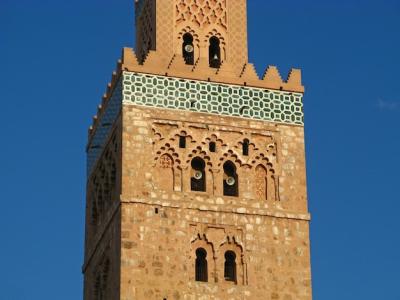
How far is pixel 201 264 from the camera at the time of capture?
1155 inches

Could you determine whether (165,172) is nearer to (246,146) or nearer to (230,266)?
(246,146)

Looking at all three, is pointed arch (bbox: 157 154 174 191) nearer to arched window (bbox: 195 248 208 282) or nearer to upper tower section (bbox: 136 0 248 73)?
arched window (bbox: 195 248 208 282)

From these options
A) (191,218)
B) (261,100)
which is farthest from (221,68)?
(191,218)

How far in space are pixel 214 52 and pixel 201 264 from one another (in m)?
5.10

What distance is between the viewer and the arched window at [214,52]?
31812 millimetres

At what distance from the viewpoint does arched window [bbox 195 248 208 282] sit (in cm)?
2916

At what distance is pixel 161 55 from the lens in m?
31.0

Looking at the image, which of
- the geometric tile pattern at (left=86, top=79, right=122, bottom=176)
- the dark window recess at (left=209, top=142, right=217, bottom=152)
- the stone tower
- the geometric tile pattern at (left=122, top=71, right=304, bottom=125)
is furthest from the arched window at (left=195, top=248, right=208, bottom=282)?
the geometric tile pattern at (left=86, top=79, right=122, bottom=176)

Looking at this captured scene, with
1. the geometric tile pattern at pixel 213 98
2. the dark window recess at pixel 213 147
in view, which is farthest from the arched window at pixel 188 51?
the dark window recess at pixel 213 147

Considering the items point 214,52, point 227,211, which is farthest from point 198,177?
point 214,52

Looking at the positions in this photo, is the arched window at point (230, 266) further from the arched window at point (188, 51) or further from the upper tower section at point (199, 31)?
the arched window at point (188, 51)

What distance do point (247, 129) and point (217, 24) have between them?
111 inches

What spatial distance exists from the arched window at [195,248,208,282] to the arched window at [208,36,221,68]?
4.51m

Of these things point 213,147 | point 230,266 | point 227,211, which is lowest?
point 230,266
